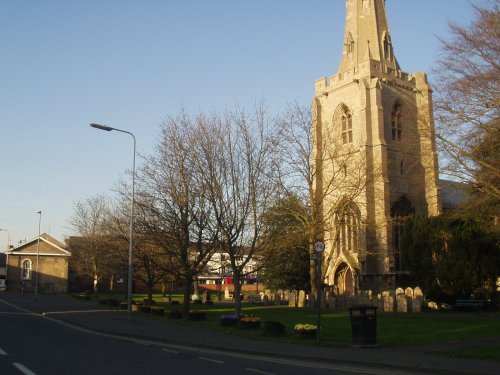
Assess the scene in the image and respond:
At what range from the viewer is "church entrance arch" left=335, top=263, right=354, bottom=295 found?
47594 millimetres

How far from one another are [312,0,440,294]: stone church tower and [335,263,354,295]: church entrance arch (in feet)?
0.31

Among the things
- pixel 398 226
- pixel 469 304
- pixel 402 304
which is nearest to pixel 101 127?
pixel 402 304

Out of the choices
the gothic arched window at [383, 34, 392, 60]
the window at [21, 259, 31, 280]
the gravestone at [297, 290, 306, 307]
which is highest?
the gothic arched window at [383, 34, 392, 60]

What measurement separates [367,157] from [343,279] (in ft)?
40.8

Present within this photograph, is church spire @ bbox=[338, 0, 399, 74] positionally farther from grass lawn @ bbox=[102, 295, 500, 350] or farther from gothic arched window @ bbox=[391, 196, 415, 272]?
grass lawn @ bbox=[102, 295, 500, 350]

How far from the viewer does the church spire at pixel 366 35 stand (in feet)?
171

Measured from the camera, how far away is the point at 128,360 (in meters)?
12.2

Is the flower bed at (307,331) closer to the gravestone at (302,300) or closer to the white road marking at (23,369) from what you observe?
the white road marking at (23,369)

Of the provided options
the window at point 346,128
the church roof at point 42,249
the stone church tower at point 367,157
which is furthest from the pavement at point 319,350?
the church roof at point 42,249

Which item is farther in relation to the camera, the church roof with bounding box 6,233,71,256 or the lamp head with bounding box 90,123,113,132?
the church roof with bounding box 6,233,71,256

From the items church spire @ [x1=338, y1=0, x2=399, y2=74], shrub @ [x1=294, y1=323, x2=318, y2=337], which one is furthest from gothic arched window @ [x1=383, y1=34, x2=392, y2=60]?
shrub @ [x1=294, y1=323, x2=318, y2=337]

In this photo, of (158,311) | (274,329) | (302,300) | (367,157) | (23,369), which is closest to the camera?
(23,369)

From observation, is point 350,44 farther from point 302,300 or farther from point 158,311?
point 158,311

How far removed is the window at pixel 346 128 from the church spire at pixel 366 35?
488cm
